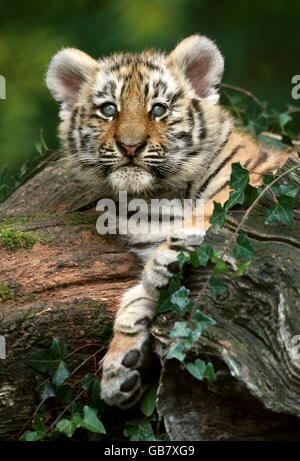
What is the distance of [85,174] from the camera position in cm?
358

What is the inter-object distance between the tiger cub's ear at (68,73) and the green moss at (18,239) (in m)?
0.94

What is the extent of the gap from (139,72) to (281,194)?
56.6 inches

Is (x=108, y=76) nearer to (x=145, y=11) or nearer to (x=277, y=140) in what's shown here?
(x=277, y=140)

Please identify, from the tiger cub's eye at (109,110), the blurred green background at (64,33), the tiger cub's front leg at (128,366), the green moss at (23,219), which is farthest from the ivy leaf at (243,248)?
the blurred green background at (64,33)

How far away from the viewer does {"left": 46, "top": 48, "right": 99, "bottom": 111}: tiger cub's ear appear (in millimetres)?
3742

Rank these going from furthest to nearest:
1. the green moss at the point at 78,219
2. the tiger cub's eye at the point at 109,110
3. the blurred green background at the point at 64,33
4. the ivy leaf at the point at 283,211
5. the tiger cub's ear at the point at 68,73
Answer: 1. the blurred green background at the point at 64,33
2. the tiger cub's ear at the point at 68,73
3. the green moss at the point at 78,219
4. the tiger cub's eye at the point at 109,110
5. the ivy leaf at the point at 283,211

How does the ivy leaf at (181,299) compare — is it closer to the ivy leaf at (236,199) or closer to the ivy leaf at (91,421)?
the ivy leaf at (236,199)

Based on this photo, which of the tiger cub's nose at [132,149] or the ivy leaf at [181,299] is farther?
the tiger cub's nose at [132,149]

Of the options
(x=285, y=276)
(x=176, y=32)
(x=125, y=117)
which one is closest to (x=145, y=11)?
(x=176, y=32)

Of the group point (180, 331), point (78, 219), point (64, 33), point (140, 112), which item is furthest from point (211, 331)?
point (64, 33)

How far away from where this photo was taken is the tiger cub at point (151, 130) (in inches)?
128

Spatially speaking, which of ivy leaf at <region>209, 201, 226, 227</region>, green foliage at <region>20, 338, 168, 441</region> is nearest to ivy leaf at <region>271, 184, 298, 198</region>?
ivy leaf at <region>209, 201, 226, 227</region>

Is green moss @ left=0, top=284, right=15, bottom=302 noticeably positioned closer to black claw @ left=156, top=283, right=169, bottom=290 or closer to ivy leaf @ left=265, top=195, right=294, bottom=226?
black claw @ left=156, top=283, right=169, bottom=290

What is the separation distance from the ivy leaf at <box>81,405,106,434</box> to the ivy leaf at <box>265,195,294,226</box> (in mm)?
1013
